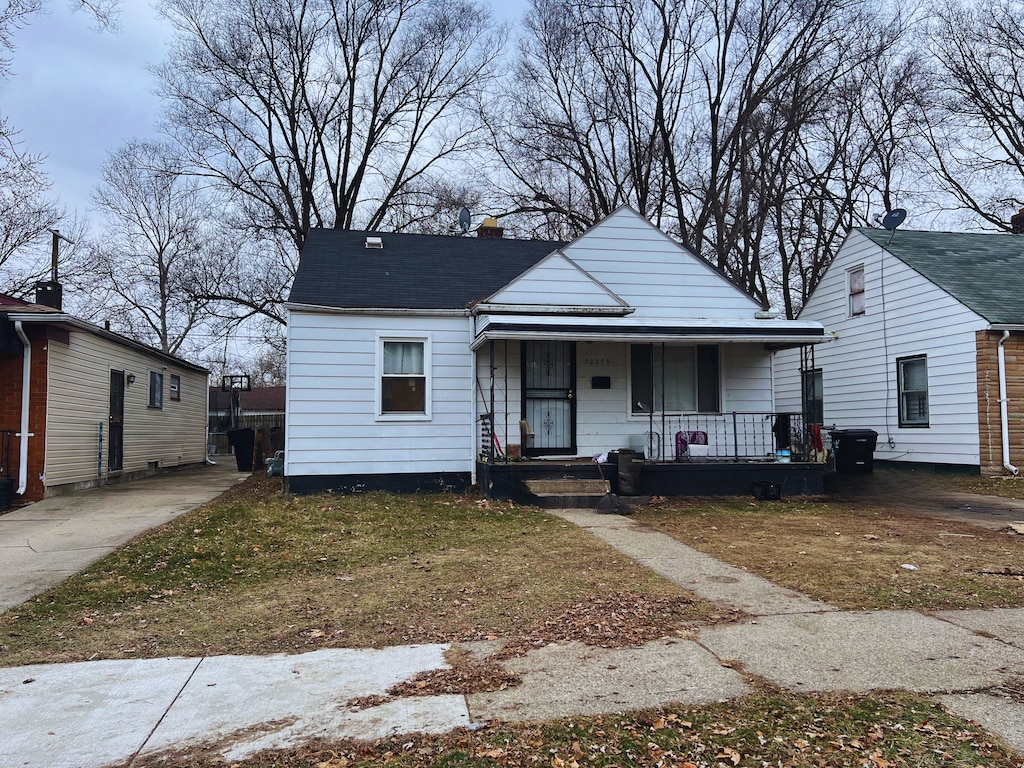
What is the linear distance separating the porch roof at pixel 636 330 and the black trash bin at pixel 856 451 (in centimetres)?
407

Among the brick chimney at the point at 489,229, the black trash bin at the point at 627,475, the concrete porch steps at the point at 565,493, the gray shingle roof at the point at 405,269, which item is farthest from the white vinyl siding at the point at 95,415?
the black trash bin at the point at 627,475

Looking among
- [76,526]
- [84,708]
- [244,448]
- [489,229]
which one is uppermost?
[489,229]

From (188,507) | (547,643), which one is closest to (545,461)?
(188,507)

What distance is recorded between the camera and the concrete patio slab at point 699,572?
542 centimetres

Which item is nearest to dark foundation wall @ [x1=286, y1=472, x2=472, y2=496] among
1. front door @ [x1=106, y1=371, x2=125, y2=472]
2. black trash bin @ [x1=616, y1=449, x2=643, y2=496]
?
black trash bin @ [x1=616, y1=449, x2=643, y2=496]

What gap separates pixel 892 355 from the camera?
51.9 ft

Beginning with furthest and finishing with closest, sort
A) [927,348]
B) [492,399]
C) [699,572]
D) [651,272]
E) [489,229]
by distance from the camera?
[489,229] → [927,348] → [651,272] → [492,399] → [699,572]

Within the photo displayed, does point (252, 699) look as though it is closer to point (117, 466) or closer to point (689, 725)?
point (689, 725)

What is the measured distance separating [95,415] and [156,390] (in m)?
4.06

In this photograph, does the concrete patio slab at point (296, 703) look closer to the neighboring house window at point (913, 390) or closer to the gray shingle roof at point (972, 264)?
the gray shingle roof at point (972, 264)

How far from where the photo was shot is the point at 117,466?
15.1 meters

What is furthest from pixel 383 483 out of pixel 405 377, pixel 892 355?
pixel 892 355

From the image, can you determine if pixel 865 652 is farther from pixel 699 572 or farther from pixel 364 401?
pixel 364 401

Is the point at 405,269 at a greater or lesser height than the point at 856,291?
lesser
